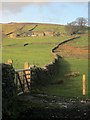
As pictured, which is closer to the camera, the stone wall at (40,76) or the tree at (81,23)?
the stone wall at (40,76)

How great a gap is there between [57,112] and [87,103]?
1741mm

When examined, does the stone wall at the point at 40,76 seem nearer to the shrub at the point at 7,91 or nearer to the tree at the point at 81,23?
the shrub at the point at 7,91

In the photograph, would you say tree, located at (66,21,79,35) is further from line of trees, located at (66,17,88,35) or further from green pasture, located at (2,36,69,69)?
green pasture, located at (2,36,69,69)

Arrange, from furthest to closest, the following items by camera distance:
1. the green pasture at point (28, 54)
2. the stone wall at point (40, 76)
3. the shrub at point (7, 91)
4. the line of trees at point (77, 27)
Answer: the line of trees at point (77, 27), the green pasture at point (28, 54), the stone wall at point (40, 76), the shrub at point (7, 91)

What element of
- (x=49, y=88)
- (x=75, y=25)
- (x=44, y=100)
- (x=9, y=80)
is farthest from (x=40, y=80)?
(x=75, y=25)

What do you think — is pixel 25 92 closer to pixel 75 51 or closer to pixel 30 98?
pixel 30 98

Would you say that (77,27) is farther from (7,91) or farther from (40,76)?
(7,91)

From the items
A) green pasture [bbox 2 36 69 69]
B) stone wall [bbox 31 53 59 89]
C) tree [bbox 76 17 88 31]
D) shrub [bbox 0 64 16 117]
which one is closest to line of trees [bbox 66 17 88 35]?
tree [bbox 76 17 88 31]

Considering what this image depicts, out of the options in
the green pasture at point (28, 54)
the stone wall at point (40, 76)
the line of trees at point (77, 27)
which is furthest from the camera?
the line of trees at point (77, 27)

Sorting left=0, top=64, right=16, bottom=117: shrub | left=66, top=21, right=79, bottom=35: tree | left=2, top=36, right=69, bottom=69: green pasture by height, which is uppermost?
left=66, top=21, right=79, bottom=35: tree

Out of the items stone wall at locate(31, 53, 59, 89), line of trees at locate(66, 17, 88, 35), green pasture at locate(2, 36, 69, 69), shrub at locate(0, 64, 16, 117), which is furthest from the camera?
line of trees at locate(66, 17, 88, 35)

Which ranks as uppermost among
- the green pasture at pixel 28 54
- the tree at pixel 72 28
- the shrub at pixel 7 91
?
the tree at pixel 72 28

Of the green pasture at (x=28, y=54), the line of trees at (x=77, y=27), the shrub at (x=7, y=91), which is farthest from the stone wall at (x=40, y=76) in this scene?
the line of trees at (x=77, y=27)

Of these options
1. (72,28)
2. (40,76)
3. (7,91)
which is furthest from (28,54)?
(72,28)
